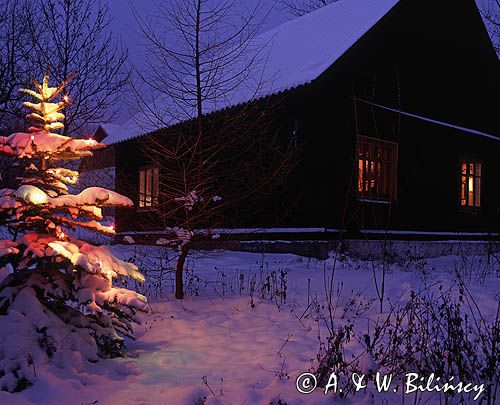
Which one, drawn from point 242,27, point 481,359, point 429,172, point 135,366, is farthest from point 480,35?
point 135,366

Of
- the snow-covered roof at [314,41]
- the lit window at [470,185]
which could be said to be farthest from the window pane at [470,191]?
the snow-covered roof at [314,41]

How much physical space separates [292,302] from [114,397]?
3103mm

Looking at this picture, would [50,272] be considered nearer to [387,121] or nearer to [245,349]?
[245,349]

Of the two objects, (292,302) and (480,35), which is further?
(480,35)

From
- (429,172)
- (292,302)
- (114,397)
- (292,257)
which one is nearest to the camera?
(114,397)

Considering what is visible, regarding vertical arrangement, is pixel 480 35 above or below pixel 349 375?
above

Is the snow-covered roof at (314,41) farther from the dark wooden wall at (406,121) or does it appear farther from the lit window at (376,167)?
the lit window at (376,167)

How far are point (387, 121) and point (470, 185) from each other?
4.58 m

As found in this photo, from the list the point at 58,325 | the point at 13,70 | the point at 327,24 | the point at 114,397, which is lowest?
the point at 114,397

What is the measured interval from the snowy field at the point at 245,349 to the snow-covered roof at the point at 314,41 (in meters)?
4.25

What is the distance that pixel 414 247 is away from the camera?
41.0ft

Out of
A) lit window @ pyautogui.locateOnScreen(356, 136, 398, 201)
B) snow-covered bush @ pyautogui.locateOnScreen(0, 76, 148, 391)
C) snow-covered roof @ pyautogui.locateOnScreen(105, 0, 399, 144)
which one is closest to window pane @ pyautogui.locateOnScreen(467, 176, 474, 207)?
lit window @ pyautogui.locateOnScreen(356, 136, 398, 201)

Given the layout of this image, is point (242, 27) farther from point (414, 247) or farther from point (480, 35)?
point (480, 35)

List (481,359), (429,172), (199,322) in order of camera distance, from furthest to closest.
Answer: (429,172) < (199,322) < (481,359)
